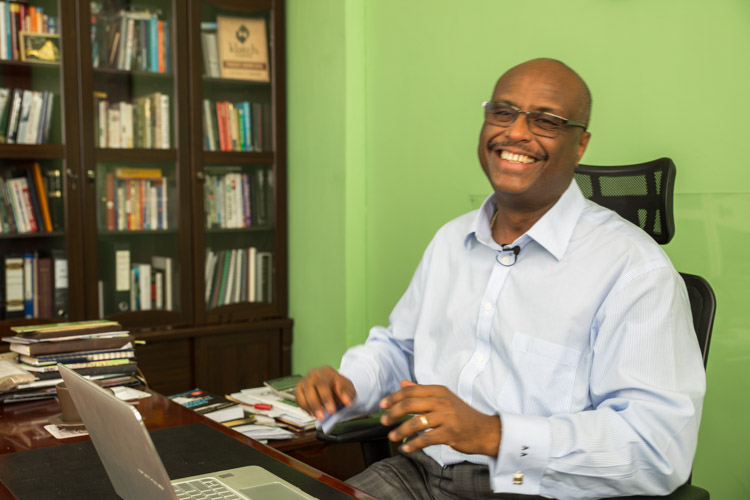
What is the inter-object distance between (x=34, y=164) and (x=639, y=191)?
2730mm

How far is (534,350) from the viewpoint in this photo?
5.08 feet

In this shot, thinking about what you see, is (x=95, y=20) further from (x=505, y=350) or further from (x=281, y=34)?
(x=505, y=350)

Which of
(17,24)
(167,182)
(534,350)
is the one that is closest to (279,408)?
(534,350)

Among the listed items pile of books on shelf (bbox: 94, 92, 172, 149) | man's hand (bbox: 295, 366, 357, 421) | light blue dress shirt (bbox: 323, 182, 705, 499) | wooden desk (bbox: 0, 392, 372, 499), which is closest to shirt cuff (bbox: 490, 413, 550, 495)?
light blue dress shirt (bbox: 323, 182, 705, 499)

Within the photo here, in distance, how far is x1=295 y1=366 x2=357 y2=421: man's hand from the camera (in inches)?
61.2

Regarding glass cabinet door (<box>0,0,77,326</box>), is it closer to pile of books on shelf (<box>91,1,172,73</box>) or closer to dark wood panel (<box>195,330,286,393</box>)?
pile of books on shelf (<box>91,1,172,73</box>)

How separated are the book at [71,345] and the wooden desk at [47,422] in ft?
0.45

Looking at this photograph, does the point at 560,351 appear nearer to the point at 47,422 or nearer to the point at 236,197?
the point at 47,422

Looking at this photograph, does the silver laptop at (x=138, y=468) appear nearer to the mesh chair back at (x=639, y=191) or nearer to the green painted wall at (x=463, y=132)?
the mesh chair back at (x=639, y=191)

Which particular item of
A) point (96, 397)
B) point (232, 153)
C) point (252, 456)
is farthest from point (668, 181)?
point (232, 153)

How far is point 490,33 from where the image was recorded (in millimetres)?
2830

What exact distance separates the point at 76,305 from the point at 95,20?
51.0 inches

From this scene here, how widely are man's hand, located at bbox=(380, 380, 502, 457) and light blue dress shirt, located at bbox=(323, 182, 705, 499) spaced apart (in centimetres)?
7

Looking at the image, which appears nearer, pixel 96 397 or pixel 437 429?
pixel 96 397
